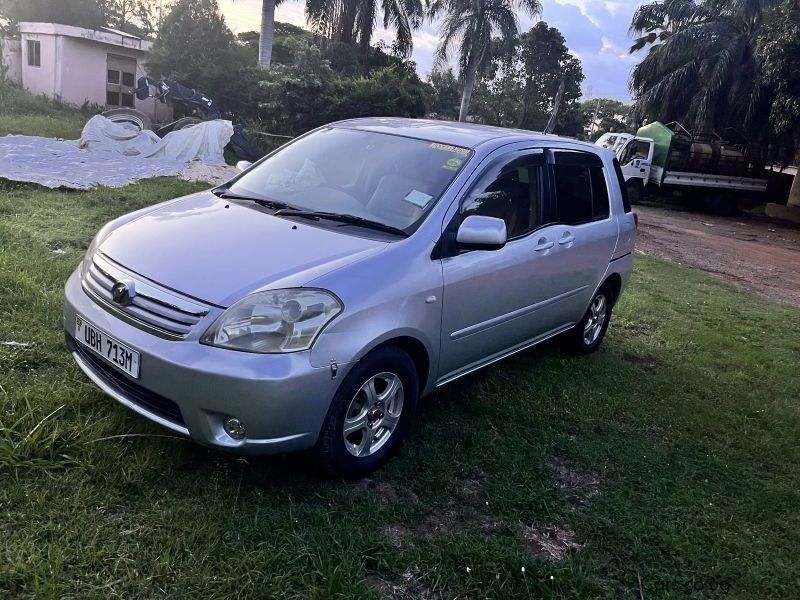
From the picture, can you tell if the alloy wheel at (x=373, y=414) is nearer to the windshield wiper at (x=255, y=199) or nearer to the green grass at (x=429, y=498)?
the green grass at (x=429, y=498)

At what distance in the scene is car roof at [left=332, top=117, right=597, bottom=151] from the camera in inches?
156

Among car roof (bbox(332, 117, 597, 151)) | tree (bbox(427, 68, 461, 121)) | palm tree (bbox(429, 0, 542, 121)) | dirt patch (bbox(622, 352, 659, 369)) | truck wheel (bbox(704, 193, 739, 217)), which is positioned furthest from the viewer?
tree (bbox(427, 68, 461, 121))

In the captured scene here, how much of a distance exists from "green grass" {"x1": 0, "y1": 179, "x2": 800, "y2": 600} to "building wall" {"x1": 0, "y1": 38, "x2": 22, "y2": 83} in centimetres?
2299

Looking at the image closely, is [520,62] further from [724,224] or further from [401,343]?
[401,343]

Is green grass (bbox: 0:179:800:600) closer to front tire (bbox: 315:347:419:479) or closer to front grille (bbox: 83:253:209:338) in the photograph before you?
front tire (bbox: 315:347:419:479)

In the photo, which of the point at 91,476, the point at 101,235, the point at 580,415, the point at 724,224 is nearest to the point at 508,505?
the point at 580,415

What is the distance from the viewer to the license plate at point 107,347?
2809 millimetres

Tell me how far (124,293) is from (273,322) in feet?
2.30

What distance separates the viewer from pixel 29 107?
755 inches

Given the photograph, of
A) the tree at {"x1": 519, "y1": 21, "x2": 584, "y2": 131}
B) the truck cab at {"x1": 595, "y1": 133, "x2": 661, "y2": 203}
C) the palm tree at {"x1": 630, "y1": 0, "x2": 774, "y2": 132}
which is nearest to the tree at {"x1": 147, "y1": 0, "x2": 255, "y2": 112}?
the truck cab at {"x1": 595, "y1": 133, "x2": 661, "y2": 203}

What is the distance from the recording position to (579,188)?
4793 millimetres

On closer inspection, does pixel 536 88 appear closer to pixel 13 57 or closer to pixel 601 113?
pixel 601 113

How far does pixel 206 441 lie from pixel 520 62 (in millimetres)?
39431

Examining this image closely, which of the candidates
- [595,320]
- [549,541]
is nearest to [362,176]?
[549,541]
